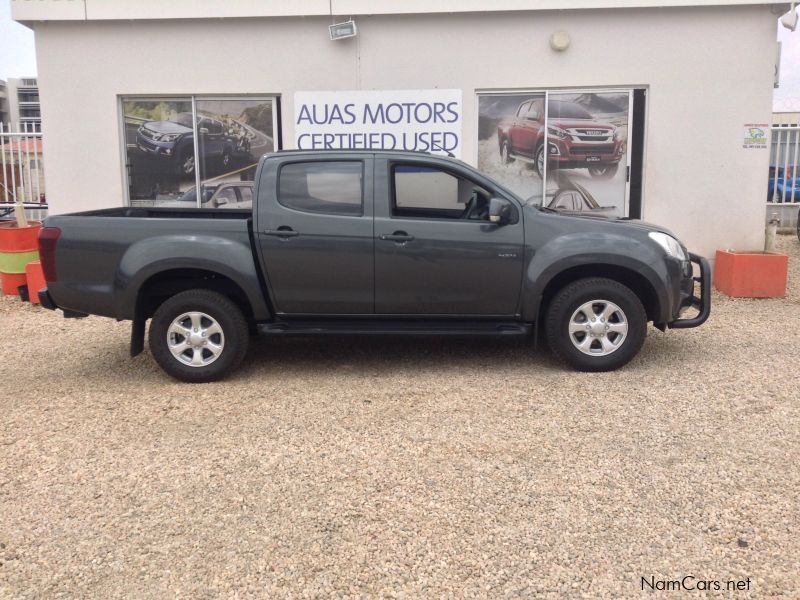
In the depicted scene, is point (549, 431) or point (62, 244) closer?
point (549, 431)

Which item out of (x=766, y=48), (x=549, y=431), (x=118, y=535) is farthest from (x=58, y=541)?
(x=766, y=48)

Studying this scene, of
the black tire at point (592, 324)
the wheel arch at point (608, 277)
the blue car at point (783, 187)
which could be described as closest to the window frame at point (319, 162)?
the wheel arch at point (608, 277)

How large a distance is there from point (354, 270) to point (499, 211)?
1226 millimetres

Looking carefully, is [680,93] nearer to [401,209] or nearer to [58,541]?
[401,209]

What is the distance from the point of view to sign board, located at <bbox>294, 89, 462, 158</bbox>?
9.69 m

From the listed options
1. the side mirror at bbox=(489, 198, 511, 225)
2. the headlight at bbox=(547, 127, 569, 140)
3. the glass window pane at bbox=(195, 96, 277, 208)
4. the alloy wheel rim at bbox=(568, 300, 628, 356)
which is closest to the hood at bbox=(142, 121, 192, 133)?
the glass window pane at bbox=(195, 96, 277, 208)

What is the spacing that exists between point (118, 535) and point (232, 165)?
7.33 metres

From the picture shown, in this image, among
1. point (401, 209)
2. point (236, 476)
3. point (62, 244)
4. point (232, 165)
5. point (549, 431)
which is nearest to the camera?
point (236, 476)

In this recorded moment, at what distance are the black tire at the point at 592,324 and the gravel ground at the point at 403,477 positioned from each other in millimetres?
145

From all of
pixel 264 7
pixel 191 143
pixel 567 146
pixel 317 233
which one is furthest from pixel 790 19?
pixel 191 143

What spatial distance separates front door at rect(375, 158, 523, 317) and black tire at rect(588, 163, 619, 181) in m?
4.31

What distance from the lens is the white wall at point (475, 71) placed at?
941cm

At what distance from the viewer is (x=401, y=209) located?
6219 mm

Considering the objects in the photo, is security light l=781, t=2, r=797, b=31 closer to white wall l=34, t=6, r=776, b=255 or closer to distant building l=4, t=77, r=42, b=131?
white wall l=34, t=6, r=776, b=255
